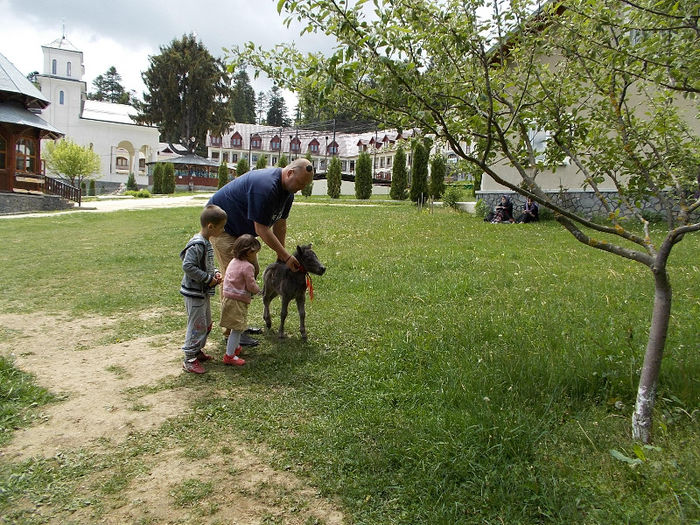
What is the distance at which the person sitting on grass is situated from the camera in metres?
4.36

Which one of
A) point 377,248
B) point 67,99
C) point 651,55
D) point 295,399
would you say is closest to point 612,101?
point 651,55

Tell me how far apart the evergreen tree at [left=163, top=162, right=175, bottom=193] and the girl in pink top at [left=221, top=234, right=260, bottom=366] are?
4606 centimetres

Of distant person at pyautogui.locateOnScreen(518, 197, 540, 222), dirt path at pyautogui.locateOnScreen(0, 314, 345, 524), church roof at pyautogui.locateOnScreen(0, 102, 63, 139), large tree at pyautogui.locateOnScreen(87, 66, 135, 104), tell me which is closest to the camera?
dirt path at pyautogui.locateOnScreen(0, 314, 345, 524)

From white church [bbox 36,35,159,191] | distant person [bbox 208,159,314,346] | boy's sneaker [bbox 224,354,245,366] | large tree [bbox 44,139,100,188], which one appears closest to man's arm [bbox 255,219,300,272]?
distant person [bbox 208,159,314,346]

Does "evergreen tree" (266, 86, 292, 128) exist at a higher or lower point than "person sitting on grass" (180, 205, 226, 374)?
higher

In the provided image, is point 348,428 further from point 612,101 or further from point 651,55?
point 651,55

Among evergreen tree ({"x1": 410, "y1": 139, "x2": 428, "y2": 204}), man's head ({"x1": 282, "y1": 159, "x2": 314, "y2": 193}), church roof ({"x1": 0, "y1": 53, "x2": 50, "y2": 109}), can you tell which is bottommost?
man's head ({"x1": 282, "y1": 159, "x2": 314, "y2": 193})

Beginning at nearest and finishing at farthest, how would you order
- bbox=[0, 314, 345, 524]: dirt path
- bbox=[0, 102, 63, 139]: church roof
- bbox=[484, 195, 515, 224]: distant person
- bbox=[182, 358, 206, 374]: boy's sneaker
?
bbox=[0, 314, 345, 524]: dirt path < bbox=[182, 358, 206, 374]: boy's sneaker < bbox=[484, 195, 515, 224]: distant person < bbox=[0, 102, 63, 139]: church roof

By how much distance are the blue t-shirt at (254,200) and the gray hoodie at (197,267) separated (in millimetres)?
547

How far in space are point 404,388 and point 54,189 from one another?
107ft

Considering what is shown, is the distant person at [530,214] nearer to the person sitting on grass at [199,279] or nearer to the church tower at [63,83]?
the person sitting on grass at [199,279]

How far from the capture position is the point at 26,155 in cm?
2947

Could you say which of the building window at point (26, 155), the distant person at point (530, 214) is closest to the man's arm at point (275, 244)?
the distant person at point (530, 214)

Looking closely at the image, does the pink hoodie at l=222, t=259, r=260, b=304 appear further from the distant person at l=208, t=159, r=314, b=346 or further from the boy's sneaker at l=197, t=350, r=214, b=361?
the boy's sneaker at l=197, t=350, r=214, b=361
